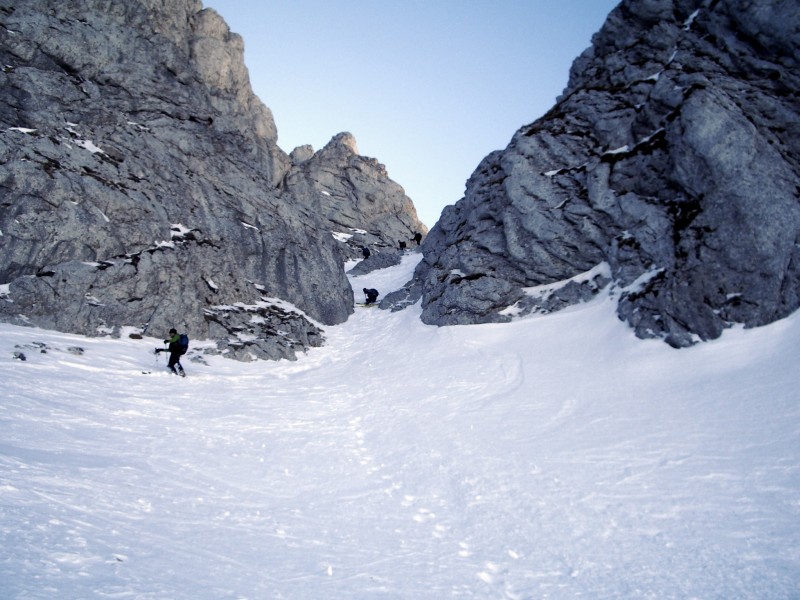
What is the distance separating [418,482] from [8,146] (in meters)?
26.1

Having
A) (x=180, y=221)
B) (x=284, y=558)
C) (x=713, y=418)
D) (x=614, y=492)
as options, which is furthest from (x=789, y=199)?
(x=180, y=221)

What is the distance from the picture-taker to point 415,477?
11391 millimetres

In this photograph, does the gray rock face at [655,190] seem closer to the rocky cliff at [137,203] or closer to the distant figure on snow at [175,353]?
the rocky cliff at [137,203]

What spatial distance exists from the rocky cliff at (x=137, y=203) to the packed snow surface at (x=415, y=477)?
429 centimetres

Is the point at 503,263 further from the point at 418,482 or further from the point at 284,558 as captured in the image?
the point at 284,558

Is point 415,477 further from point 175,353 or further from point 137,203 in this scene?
point 137,203

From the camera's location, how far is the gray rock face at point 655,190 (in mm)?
18547

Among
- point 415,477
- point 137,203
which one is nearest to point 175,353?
point 415,477

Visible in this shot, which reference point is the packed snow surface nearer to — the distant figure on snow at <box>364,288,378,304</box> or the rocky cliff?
the rocky cliff

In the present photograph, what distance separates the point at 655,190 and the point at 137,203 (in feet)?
89.5

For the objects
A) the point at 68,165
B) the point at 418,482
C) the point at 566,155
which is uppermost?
the point at 566,155

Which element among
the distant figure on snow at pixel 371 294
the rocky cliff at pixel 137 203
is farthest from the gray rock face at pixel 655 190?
the rocky cliff at pixel 137 203

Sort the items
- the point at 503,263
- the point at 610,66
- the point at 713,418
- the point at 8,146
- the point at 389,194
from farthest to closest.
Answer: the point at 389,194 < the point at 610,66 < the point at 503,263 < the point at 8,146 < the point at 713,418

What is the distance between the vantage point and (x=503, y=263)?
1136 inches
